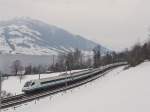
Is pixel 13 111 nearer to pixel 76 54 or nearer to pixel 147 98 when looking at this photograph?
pixel 147 98

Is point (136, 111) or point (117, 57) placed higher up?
point (117, 57)

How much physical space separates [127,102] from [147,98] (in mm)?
1745

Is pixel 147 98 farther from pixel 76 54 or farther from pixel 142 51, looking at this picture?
pixel 76 54

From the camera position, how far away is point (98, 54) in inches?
6516

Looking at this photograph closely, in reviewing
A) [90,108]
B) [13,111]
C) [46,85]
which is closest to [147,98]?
[90,108]

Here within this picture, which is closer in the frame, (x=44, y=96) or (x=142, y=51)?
(x=44, y=96)

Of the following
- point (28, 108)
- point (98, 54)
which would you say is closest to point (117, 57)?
point (98, 54)

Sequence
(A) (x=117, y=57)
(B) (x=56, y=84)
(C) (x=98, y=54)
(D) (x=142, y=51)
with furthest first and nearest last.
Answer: (A) (x=117, y=57)
(C) (x=98, y=54)
(D) (x=142, y=51)
(B) (x=56, y=84)

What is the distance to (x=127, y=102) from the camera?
28969 mm

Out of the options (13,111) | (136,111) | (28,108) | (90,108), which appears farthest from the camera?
(28,108)

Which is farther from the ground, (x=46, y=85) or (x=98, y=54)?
(x=98, y=54)

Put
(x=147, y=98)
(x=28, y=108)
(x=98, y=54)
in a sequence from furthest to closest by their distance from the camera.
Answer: (x=98, y=54) → (x=28, y=108) → (x=147, y=98)

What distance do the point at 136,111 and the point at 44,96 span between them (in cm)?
3068

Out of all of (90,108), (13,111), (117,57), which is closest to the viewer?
(90,108)
